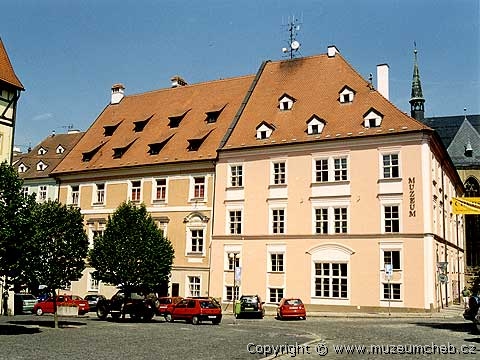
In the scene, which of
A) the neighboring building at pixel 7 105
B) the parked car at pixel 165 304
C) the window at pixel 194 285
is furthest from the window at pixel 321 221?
the neighboring building at pixel 7 105

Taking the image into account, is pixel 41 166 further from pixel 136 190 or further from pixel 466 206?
pixel 466 206

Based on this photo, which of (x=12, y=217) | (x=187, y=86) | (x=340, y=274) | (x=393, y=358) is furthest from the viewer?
(x=187, y=86)

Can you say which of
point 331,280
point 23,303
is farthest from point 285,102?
point 23,303

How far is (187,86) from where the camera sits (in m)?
56.2

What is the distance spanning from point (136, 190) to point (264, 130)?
12.5 m

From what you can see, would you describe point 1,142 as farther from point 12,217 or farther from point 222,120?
point 222,120

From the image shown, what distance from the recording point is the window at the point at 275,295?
4175 cm

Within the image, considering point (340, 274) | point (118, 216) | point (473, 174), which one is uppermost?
point (473, 174)

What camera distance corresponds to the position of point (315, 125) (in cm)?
4234

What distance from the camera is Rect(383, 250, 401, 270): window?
3825 centimetres

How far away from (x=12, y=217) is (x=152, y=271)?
14591mm

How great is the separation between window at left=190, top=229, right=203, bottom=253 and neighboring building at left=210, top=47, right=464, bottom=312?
1.42m

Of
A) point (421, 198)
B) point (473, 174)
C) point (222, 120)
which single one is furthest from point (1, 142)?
point (473, 174)

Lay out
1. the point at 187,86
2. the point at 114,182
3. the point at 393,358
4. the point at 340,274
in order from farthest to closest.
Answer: the point at 187,86
the point at 114,182
the point at 340,274
the point at 393,358
